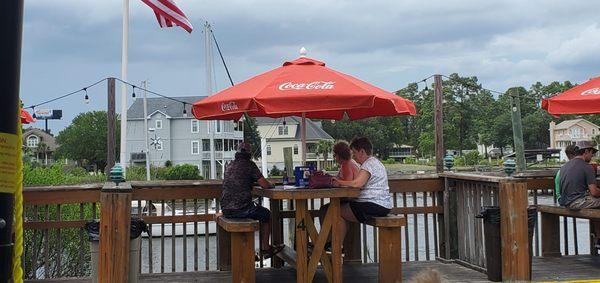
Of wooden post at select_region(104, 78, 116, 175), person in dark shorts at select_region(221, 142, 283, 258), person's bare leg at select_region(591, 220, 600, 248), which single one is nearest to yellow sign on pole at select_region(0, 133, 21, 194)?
person in dark shorts at select_region(221, 142, 283, 258)

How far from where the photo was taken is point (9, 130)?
1686 millimetres

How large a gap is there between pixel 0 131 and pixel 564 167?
22.2 ft

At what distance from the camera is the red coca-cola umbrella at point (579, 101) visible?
7.34 metres

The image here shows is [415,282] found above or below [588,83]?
below

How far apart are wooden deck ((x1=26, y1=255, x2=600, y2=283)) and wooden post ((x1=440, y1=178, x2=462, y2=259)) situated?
18 centimetres

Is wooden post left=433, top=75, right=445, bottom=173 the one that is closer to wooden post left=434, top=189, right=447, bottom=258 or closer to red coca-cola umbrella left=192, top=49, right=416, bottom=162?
wooden post left=434, top=189, right=447, bottom=258

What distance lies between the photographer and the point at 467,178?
6.90 m

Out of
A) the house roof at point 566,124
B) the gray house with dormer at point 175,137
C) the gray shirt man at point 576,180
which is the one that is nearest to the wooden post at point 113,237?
the gray shirt man at point 576,180

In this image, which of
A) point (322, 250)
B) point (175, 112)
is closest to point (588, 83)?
point (322, 250)

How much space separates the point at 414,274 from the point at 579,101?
2.91 metres

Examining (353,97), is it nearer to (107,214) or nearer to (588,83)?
(107,214)

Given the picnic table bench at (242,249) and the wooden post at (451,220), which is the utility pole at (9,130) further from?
the wooden post at (451,220)

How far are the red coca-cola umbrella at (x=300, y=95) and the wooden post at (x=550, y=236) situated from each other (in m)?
2.74

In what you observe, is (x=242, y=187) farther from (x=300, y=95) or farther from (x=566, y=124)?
(x=566, y=124)
